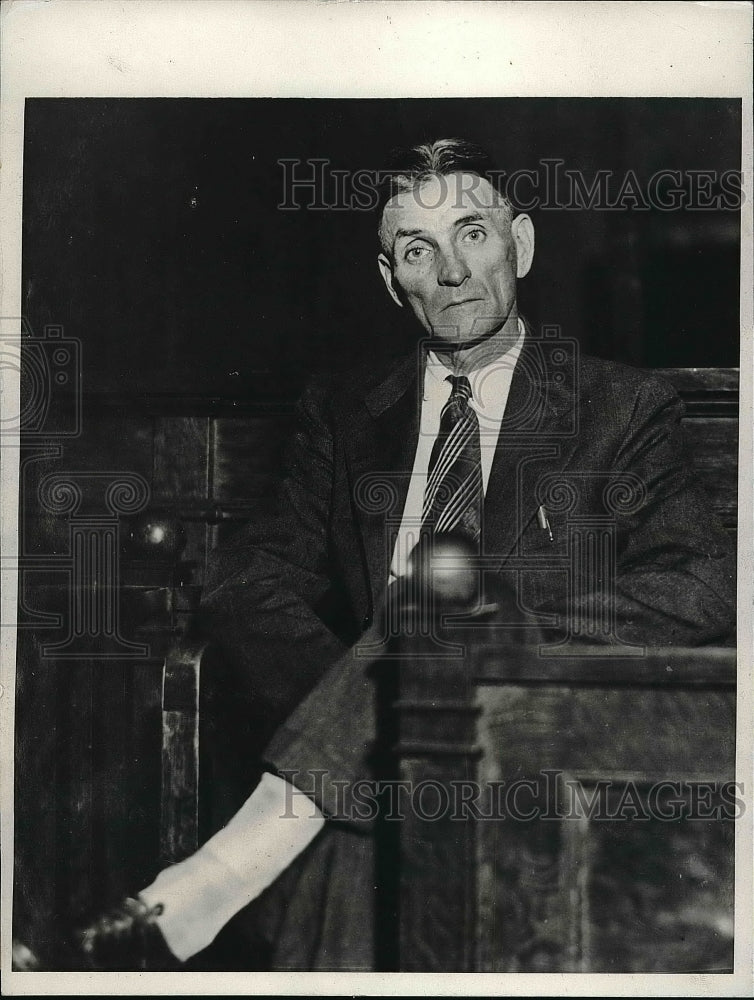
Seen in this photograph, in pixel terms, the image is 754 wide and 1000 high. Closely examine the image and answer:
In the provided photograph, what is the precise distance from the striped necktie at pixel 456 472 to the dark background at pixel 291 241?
169mm

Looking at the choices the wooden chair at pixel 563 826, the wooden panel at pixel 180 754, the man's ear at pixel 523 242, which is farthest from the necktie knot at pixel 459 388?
the wooden panel at pixel 180 754

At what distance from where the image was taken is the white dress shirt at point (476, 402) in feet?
6.10

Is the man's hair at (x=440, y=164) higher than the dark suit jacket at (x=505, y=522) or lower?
higher

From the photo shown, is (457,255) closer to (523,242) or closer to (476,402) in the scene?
(523,242)

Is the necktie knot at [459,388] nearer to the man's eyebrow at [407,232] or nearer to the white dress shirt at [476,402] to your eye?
the white dress shirt at [476,402]

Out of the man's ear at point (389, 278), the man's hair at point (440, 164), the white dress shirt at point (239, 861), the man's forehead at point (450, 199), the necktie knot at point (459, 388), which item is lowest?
the white dress shirt at point (239, 861)

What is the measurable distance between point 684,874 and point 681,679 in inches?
14.3

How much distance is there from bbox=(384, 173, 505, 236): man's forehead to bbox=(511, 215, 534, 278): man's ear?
0.05m

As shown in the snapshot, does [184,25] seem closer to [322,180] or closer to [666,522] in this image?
[322,180]

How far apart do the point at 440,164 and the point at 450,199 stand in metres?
0.07

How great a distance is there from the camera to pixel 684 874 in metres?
1.84

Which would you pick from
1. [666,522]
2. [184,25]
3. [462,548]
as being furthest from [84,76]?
[666,522]

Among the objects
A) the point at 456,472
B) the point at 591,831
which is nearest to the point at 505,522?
the point at 456,472

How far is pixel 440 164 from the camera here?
1862mm
